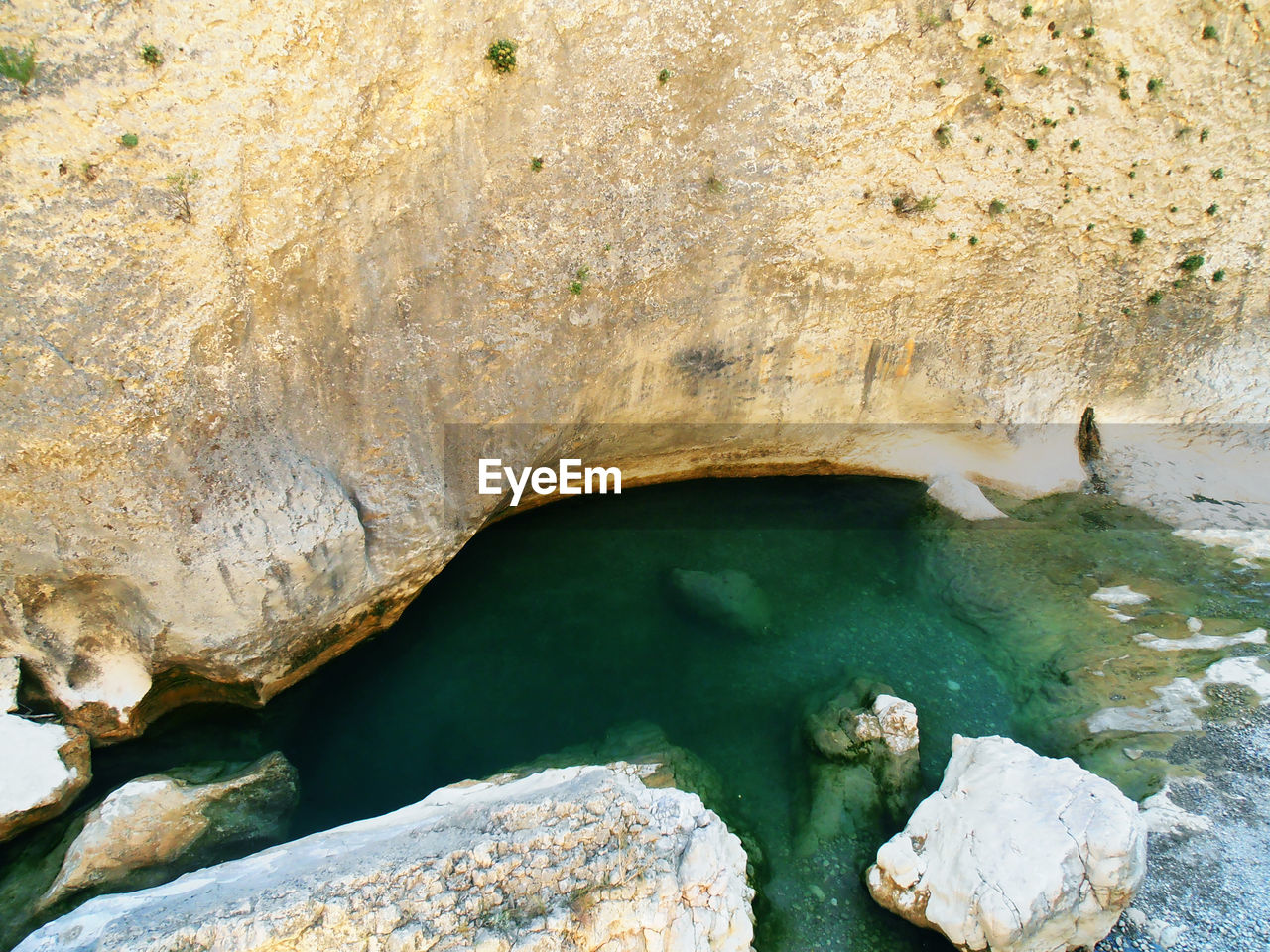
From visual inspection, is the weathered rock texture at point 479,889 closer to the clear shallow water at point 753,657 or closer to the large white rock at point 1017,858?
the clear shallow water at point 753,657

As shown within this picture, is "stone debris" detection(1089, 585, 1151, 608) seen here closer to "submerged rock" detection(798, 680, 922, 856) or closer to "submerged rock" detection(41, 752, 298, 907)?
"submerged rock" detection(798, 680, 922, 856)

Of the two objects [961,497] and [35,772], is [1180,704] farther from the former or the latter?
[35,772]

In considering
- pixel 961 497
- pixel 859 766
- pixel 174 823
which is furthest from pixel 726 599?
pixel 174 823

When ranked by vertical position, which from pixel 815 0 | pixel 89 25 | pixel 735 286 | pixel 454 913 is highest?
pixel 815 0

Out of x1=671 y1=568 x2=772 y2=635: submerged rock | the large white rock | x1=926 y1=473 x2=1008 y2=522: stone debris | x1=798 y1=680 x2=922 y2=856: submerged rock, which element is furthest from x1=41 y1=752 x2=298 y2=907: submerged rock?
x1=926 y1=473 x2=1008 y2=522: stone debris

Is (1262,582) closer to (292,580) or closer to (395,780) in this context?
(395,780)

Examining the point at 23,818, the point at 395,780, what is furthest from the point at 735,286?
the point at 23,818

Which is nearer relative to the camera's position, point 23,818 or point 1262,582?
point 23,818
